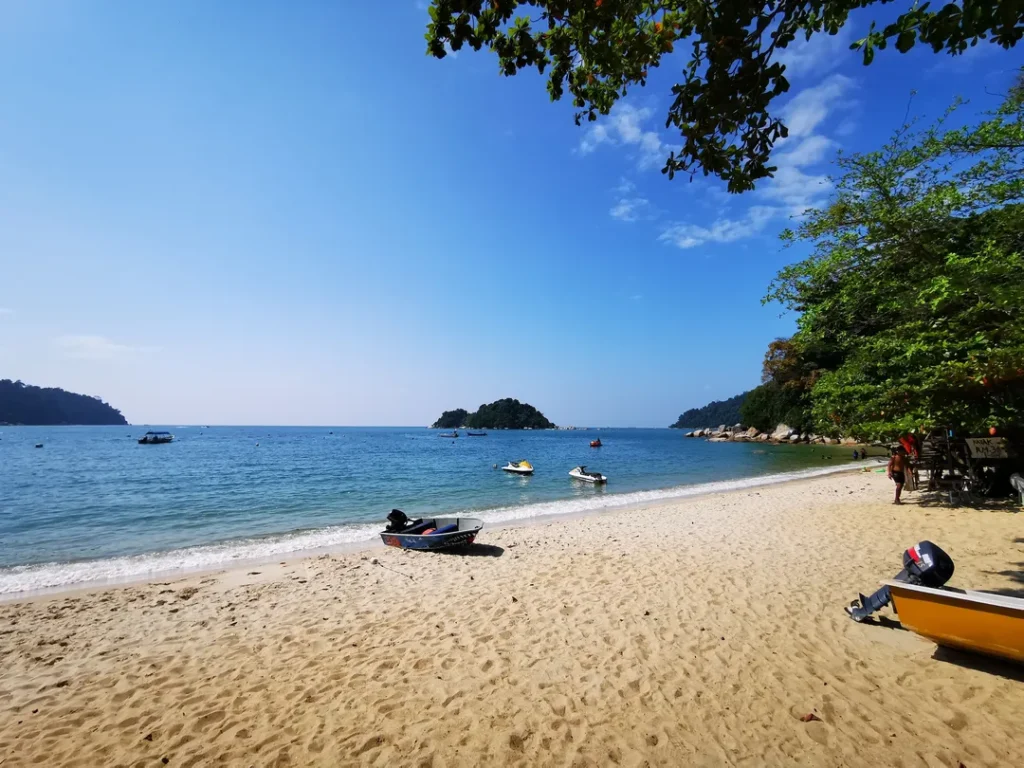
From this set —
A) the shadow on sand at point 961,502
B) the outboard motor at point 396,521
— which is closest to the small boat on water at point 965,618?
the outboard motor at point 396,521

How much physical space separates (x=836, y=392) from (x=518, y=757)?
43.9 ft

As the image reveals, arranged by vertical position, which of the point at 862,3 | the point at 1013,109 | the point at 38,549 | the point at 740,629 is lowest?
the point at 38,549

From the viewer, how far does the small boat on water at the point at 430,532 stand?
11586 mm

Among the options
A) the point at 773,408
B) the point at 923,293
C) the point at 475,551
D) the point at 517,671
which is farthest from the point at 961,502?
the point at 773,408

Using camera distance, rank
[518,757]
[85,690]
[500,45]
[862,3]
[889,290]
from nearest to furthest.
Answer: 1. [862,3]
2. [518,757]
3. [500,45]
4. [85,690]
5. [889,290]

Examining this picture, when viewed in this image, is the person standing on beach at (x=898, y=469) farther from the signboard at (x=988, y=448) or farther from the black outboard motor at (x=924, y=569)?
the black outboard motor at (x=924, y=569)

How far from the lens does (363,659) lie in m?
5.77

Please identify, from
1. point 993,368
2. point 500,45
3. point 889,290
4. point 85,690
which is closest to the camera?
point 500,45

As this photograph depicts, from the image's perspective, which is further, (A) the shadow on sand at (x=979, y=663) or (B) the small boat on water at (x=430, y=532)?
(B) the small boat on water at (x=430, y=532)

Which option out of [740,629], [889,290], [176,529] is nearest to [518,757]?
[740,629]

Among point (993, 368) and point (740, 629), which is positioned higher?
point (993, 368)

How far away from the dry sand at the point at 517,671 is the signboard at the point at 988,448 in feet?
15.2

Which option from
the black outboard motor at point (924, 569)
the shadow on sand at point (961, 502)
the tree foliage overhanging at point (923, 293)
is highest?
the tree foliage overhanging at point (923, 293)

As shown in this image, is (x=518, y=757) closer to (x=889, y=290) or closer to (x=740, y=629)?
(x=740, y=629)
